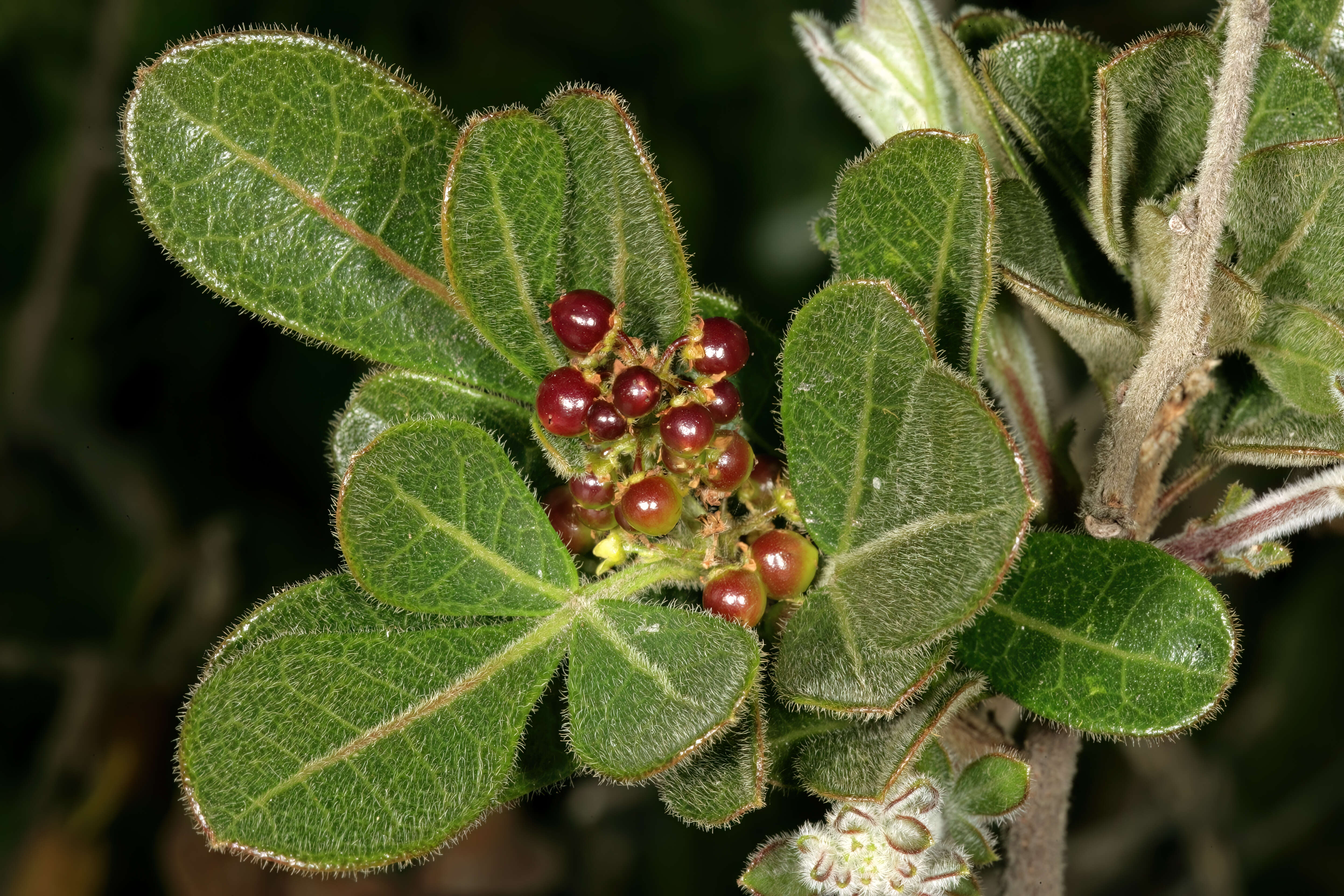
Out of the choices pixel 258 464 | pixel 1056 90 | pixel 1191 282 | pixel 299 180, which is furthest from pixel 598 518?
pixel 258 464

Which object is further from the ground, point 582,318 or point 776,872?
point 582,318

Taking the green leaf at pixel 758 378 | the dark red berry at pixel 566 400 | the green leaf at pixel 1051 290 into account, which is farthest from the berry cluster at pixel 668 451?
the green leaf at pixel 1051 290

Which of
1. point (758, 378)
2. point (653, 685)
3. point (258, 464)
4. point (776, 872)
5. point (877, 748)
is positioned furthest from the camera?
point (258, 464)

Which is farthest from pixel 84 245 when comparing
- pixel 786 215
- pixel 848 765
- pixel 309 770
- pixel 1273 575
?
pixel 1273 575

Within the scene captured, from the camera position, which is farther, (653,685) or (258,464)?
(258,464)

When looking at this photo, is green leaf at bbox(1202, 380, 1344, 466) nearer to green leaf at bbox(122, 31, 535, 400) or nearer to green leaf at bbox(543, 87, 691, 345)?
green leaf at bbox(543, 87, 691, 345)

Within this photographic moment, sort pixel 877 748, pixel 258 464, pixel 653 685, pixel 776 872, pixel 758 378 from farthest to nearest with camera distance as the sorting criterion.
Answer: pixel 258 464 → pixel 758 378 → pixel 776 872 → pixel 877 748 → pixel 653 685

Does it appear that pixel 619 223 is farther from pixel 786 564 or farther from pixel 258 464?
pixel 258 464

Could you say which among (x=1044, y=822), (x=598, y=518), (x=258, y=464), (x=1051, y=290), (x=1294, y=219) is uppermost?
(x=1294, y=219)
